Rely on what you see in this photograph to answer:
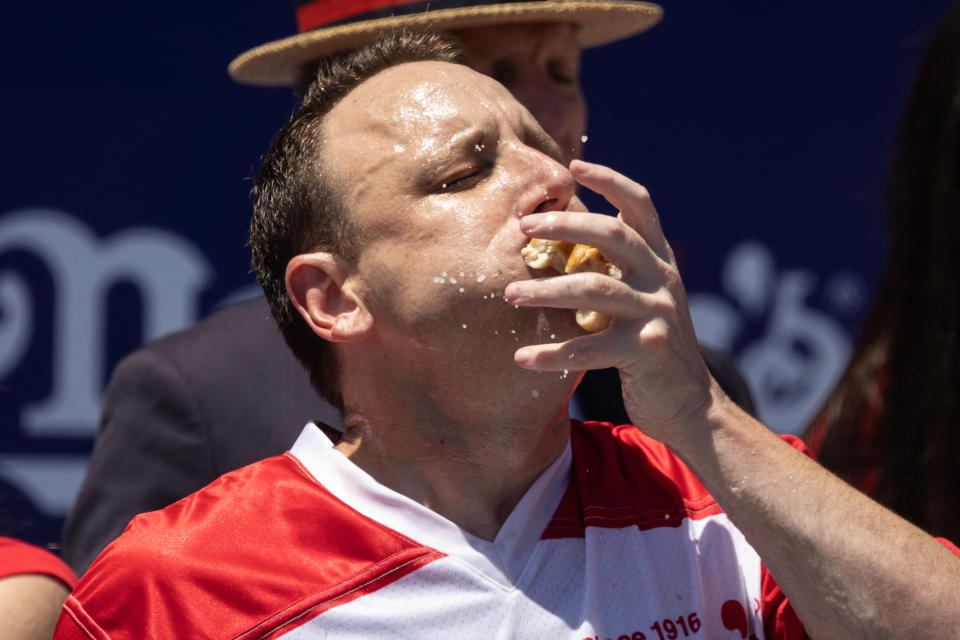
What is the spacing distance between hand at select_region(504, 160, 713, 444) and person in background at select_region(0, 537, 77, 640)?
779mm

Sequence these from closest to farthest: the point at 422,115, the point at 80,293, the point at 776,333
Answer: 1. the point at 422,115
2. the point at 80,293
3. the point at 776,333

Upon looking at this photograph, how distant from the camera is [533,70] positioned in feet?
7.29

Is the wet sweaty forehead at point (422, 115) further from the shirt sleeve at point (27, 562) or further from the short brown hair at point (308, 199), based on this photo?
the shirt sleeve at point (27, 562)

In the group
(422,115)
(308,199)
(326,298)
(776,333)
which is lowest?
(776,333)

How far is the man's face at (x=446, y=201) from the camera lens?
1418mm

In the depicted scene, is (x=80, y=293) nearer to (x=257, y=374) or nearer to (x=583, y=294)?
(x=257, y=374)

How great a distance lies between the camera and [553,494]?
61.7 inches

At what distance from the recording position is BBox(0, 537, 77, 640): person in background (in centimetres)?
155

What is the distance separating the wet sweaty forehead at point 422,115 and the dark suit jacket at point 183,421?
2.05ft

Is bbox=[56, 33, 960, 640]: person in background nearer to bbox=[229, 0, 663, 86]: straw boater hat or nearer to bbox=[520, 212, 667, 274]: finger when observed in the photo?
bbox=[520, 212, 667, 274]: finger

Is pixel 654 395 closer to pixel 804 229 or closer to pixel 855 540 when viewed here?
pixel 855 540

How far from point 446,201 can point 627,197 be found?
9.8 inches

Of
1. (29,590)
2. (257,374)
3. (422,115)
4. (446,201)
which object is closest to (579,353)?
(446,201)

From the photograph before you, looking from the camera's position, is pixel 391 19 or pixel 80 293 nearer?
pixel 391 19
